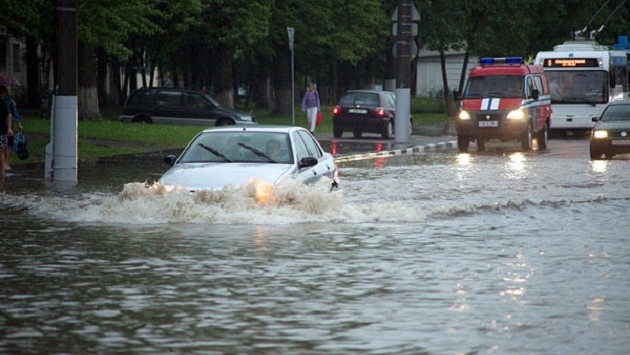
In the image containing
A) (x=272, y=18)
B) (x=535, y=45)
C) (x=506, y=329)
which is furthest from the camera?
(x=535, y=45)

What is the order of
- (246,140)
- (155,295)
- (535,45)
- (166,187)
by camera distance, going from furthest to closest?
(535,45)
(246,140)
(166,187)
(155,295)

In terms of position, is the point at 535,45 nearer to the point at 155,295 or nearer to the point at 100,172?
the point at 100,172

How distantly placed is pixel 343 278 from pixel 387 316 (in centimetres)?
235

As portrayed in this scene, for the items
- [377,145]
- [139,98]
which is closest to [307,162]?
[377,145]

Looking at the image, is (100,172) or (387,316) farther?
(100,172)

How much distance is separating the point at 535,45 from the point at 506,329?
74.3m

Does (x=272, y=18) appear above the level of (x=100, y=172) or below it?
above

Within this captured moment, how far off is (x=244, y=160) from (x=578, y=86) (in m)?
34.5

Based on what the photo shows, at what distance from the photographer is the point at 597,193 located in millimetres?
24562

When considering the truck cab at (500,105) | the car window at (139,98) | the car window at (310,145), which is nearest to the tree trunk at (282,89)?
the car window at (139,98)

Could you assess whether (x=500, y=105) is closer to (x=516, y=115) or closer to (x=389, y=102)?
(x=516, y=115)

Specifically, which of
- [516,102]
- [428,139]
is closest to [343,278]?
[516,102]

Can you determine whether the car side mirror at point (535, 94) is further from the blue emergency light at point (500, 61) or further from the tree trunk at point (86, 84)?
the tree trunk at point (86, 84)

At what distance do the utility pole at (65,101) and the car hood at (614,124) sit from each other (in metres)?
15.5
